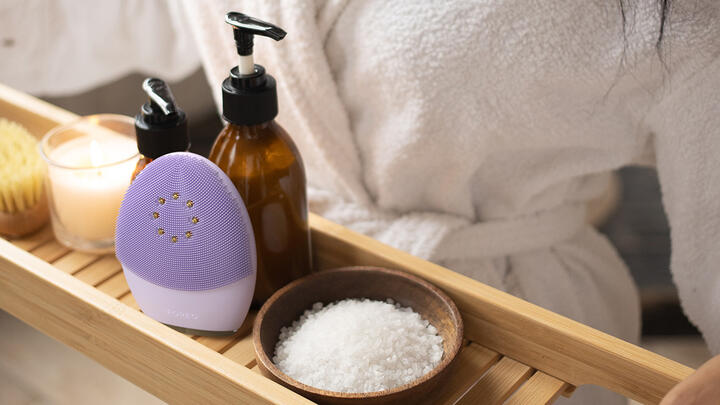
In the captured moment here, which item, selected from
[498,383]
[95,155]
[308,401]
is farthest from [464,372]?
[95,155]

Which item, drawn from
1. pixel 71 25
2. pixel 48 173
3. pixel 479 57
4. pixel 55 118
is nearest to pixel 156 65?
pixel 71 25

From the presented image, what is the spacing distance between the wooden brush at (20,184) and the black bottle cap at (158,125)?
0.51ft

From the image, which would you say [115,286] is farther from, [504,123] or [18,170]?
[504,123]

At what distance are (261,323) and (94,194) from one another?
0.20m

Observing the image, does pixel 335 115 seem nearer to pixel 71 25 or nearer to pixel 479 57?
pixel 479 57

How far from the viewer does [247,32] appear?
1.47 ft

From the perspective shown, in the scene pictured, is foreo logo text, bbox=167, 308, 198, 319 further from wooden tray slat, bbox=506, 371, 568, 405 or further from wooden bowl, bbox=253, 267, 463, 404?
wooden tray slat, bbox=506, 371, 568, 405

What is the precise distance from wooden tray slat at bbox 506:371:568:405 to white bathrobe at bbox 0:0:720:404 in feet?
0.55

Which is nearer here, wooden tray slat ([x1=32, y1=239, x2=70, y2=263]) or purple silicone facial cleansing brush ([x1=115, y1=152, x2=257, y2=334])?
purple silicone facial cleansing brush ([x1=115, y1=152, x2=257, y2=334])

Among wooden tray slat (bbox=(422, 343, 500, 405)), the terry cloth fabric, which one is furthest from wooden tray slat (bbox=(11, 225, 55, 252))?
wooden tray slat (bbox=(422, 343, 500, 405))

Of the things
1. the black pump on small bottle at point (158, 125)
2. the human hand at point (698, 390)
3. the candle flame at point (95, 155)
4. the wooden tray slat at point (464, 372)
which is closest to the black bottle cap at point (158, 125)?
the black pump on small bottle at point (158, 125)

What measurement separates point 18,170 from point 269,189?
0.83 feet

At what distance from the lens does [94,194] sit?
568 mm

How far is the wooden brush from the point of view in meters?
0.59
